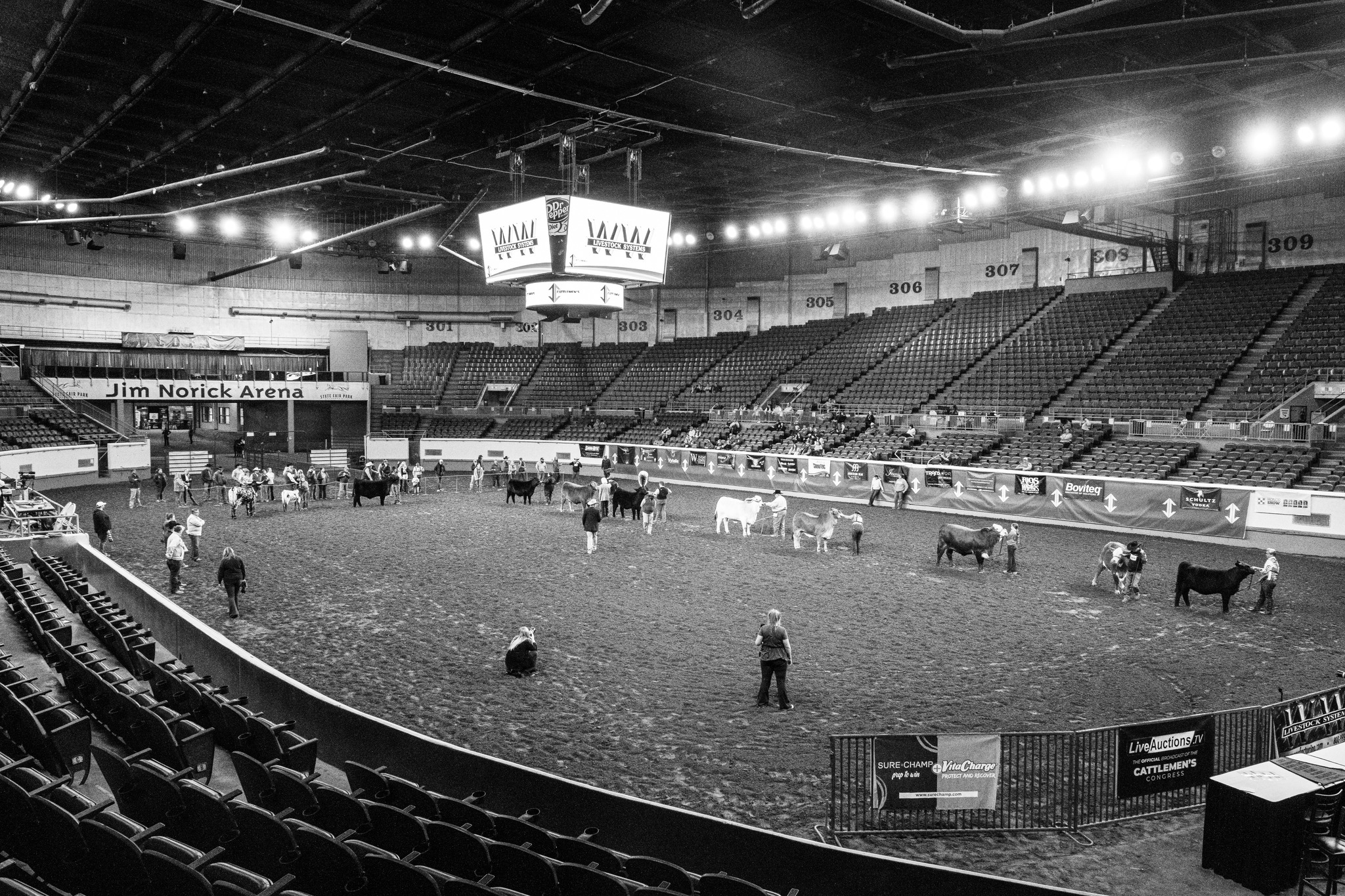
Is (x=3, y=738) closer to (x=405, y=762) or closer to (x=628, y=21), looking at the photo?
(x=405, y=762)

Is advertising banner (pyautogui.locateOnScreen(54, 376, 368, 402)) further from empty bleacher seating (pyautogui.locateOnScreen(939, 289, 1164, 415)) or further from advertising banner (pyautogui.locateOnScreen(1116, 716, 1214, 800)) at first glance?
advertising banner (pyautogui.locateOnScreen(1116, 716, 1214, 800))

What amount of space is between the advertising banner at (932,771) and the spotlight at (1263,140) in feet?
76.3

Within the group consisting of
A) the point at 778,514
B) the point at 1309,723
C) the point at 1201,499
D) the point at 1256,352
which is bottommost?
the point at 1309,723

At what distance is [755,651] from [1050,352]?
27.8 m

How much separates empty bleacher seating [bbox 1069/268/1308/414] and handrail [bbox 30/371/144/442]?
141ft

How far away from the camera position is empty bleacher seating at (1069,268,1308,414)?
99.6 ft

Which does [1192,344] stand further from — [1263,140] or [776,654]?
[776,654]

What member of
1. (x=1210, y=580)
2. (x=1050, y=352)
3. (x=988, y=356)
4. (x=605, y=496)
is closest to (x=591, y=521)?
(x=605, y=496)

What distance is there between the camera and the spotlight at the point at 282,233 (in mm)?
39969

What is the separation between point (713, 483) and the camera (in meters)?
37.1

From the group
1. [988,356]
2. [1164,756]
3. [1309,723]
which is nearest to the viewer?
[1164,756]

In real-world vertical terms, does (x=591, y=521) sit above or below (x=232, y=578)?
above

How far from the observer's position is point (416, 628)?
47.9ft

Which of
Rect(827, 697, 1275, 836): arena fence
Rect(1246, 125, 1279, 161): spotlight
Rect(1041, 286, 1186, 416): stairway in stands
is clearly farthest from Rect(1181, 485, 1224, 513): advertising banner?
Rect(827, 697, 1275, 836): arena fence
